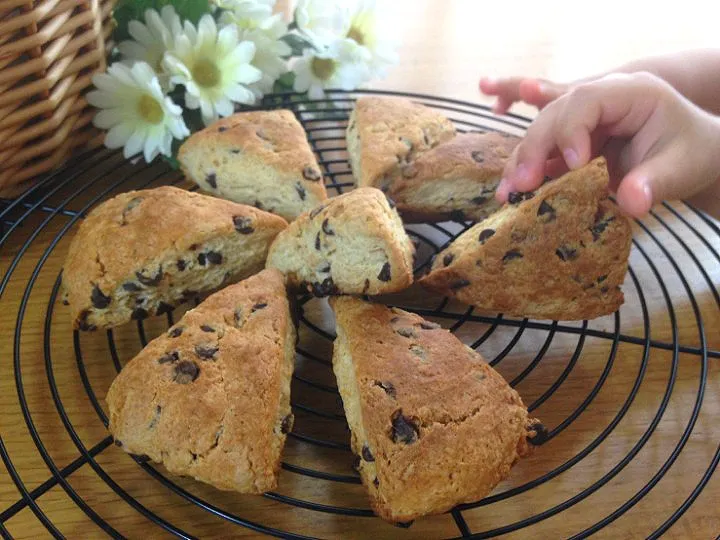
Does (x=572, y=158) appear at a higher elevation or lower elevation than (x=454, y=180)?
higher

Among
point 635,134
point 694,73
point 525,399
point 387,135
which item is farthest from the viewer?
point 694,73

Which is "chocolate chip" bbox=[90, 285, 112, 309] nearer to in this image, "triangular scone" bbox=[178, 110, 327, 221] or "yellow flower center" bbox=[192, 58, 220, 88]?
"triangular scone" bbox=[178, 110, 327, 221]

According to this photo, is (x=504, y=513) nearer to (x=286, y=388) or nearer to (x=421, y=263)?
(x=286, y=388)

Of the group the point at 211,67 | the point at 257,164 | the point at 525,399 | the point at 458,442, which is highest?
the point at 211,67

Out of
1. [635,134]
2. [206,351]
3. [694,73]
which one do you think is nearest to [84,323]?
[206,351]

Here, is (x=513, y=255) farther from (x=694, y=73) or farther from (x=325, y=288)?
(x=694, y=73)

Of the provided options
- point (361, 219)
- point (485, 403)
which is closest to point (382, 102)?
point (361, 219)

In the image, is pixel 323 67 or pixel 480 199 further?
pixel 323 67

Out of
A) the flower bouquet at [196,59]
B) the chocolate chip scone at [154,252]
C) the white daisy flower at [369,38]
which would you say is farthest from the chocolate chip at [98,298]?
the white daisy flower at [369,38]
